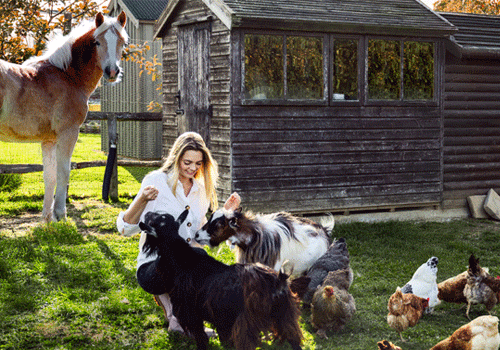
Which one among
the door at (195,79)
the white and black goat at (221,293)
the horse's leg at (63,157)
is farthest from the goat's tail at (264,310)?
the door at (195,79)

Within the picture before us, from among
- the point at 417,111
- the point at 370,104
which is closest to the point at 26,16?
the point at 370,104

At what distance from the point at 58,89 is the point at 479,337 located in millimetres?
5323

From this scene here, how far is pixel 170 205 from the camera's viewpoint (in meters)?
4.51

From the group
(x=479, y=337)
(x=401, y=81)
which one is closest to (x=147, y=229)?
(x=479, y=337)

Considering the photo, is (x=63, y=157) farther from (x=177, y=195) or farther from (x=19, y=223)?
(x=177, y=195)

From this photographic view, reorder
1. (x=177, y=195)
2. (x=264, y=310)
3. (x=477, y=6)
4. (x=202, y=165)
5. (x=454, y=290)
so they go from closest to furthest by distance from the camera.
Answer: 1. (x=264, y=310)
2. (x=177, y=195)
3. (x=202, y=165)
4. (x=454, y=290)
5. (x=477, y=6)

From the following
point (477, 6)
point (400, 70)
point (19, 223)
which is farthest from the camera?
point (477, 6)

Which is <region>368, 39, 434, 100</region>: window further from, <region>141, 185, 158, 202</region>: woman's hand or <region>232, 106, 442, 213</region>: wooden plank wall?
<region>141, 185, 158, 202</region>: woman's hand

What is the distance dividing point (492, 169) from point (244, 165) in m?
4.98

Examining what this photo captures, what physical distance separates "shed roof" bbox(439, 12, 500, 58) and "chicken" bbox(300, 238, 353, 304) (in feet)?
19.6

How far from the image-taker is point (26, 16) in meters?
10.4

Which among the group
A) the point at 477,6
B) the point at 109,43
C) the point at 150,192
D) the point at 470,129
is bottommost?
Result: the point at 150,192

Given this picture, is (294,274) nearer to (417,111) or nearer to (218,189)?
(218,189)

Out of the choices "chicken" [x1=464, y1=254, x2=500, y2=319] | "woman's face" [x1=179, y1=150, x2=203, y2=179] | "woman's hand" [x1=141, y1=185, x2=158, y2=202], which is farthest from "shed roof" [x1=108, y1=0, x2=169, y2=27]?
"chicken" [x1=464, y1=254, x2=500, y2=319]
